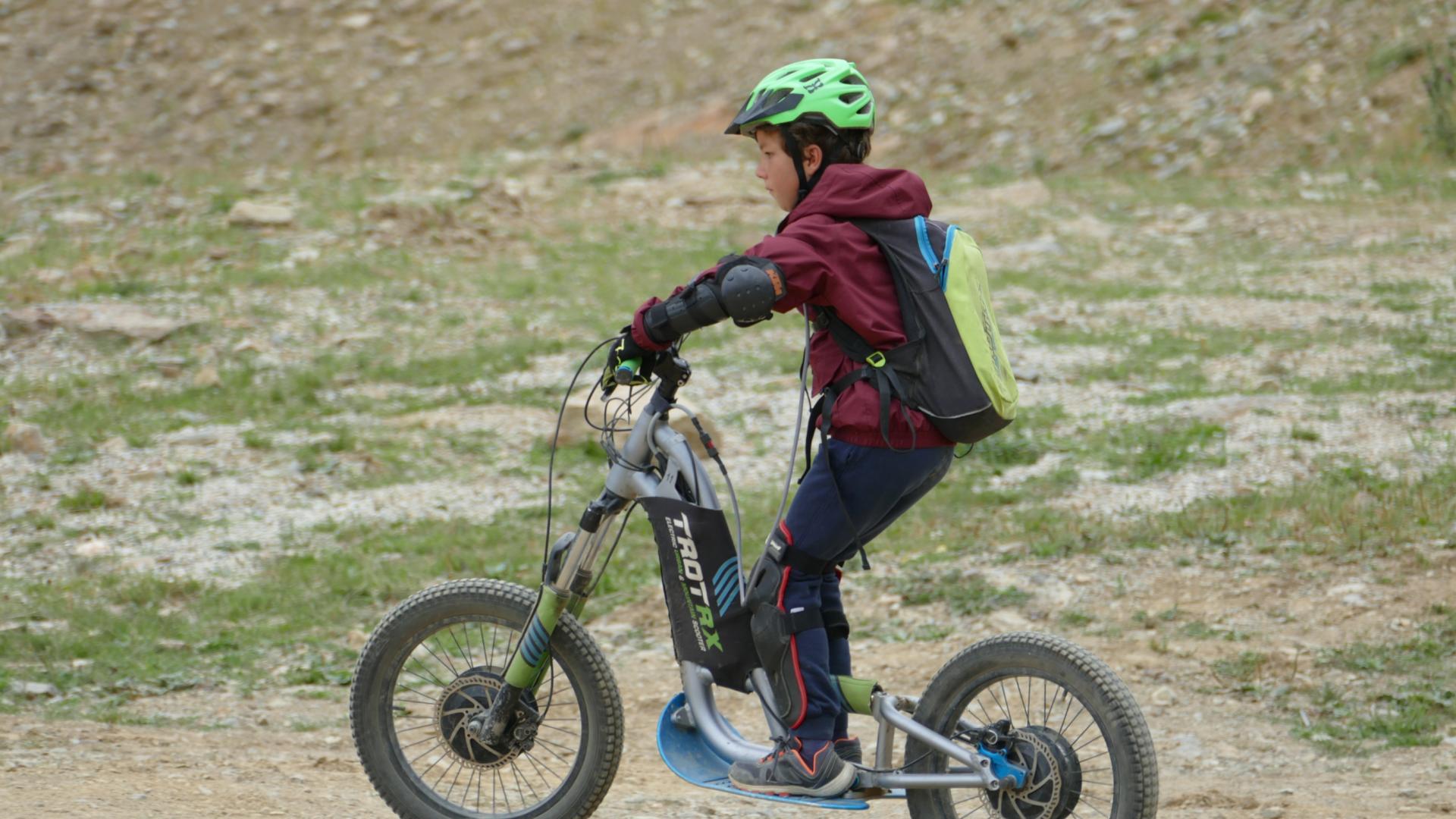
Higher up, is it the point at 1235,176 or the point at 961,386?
the point at 961,386

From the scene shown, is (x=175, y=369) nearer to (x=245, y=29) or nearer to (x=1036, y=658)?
(x=1036, y=658)

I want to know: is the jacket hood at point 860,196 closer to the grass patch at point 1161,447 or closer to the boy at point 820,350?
the boy at point 820,350

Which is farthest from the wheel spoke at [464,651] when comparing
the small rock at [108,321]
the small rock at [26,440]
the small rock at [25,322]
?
the small rock at [25,322]

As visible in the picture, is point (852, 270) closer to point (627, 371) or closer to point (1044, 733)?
point (627, 371)

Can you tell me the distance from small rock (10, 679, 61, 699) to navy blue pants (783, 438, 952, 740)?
12.2 feet

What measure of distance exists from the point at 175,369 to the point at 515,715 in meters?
8.22

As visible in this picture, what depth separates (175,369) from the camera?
11656 mm

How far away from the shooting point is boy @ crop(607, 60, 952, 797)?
3.83m

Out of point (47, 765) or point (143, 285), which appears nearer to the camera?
point (47, 765)

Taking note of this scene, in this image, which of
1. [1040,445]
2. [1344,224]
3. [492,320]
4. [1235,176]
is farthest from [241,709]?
[1235,176]

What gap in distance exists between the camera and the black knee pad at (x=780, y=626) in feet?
13.1

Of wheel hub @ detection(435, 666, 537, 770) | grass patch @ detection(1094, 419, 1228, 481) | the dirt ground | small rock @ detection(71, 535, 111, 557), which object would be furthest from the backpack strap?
small rock @ detection(71, 535, 111, 557)

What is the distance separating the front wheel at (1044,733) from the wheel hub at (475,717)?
110 centimetres

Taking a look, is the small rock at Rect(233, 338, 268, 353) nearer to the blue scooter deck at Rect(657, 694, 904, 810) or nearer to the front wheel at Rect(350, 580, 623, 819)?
the front wheel at Rect(350, 580, 623, 819)
